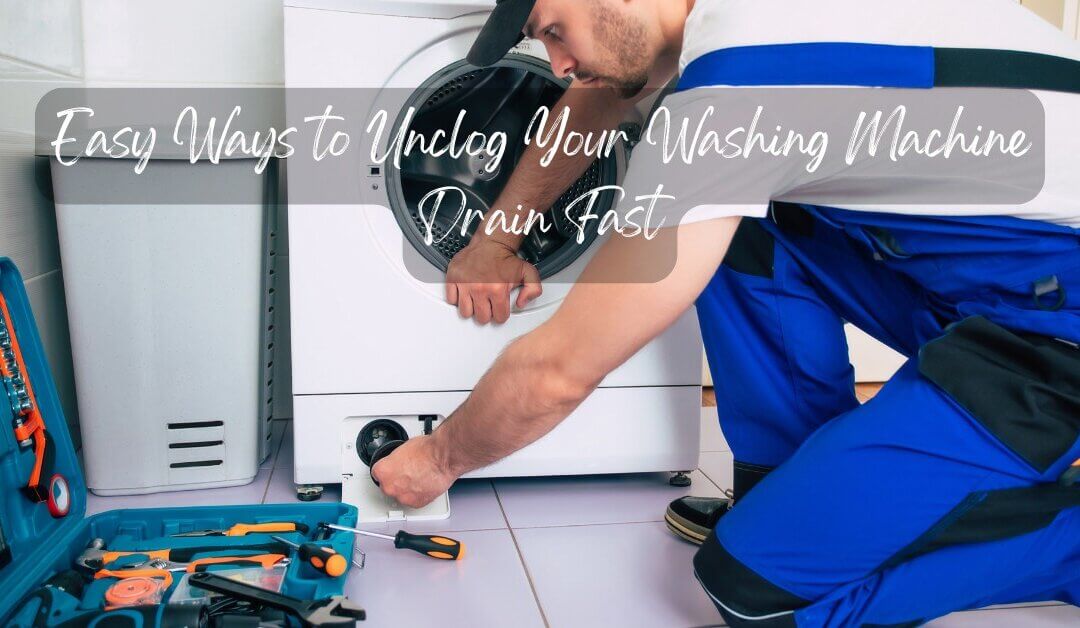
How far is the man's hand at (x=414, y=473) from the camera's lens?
1.14 m

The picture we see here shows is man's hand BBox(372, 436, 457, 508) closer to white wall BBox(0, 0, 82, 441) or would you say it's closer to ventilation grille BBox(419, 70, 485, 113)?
ventilation grille BBox(419, 70, 485, 113)

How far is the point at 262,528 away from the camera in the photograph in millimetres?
1177

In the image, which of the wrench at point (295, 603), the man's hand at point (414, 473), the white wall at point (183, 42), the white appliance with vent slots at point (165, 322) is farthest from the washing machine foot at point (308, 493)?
the white wall at point (183, 42)

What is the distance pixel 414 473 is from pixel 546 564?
233mm

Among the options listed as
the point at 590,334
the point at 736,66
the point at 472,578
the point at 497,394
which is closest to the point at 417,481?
the point at 472,578

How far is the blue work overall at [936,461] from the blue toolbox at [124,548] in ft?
1.62

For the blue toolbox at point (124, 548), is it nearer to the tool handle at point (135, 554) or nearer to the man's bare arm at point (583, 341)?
the tool handle at point (135, 554)

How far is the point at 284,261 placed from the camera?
185cm

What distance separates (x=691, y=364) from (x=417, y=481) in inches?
21.3

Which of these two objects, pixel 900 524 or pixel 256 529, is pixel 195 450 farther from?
pixel 900 524

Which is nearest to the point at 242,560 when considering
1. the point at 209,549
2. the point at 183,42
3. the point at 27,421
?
the point at 209,549

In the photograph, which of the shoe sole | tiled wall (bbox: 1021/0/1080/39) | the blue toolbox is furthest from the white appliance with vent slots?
tiled wall (bbox: 1021/0/1080/39)

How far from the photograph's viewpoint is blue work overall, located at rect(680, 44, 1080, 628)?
3.06 feet

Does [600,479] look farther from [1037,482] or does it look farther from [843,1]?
[843,1]
